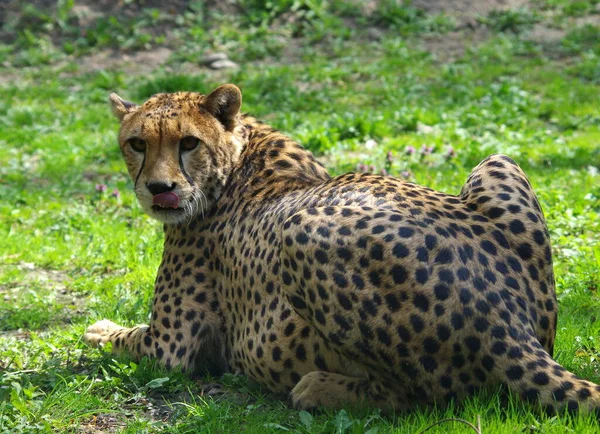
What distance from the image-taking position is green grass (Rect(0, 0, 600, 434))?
4891 millimetres

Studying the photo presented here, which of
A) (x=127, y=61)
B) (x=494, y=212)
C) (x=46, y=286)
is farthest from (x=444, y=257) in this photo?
(x=127, y=61)

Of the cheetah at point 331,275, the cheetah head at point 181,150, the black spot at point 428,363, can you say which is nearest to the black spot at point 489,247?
the cheetah at point 331,275

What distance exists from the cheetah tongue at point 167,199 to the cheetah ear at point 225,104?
66 centimetres

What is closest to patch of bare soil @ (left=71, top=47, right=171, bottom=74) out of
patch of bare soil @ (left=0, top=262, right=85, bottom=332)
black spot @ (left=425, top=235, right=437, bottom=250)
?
patch of bare soil @ (left=0, top=262, right=85, bottom=332)

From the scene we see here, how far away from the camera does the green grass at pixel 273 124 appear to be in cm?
489

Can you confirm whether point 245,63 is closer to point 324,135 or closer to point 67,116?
point 67,116

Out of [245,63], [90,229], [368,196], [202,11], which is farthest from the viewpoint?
[202,11]

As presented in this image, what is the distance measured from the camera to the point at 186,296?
5.54 metres

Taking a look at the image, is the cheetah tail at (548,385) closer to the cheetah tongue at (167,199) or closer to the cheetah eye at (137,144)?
the cheetah tongue at (167,199)

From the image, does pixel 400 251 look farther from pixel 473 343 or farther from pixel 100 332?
pixel 100 332

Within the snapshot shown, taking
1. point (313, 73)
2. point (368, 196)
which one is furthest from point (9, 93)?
point (368, 196)

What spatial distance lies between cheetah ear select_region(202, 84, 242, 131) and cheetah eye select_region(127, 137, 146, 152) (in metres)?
0.48

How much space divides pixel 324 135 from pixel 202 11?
7.18m

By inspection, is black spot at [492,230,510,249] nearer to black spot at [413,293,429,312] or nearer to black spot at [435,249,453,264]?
black spot at [435,249,453,264]
